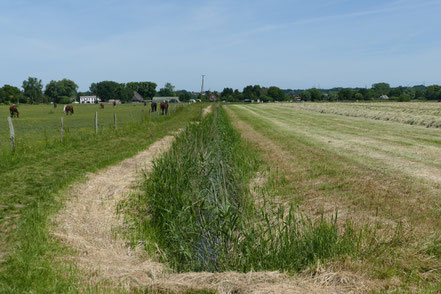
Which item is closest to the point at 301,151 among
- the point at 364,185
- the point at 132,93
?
the point at 364,185

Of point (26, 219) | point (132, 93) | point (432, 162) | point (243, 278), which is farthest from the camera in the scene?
point (132, 93)

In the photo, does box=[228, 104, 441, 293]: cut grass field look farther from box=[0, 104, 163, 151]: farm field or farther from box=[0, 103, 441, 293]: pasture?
box=[0, 104, 163, 151]: farm field

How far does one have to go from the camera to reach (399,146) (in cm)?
1474

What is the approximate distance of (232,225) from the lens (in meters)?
5.68

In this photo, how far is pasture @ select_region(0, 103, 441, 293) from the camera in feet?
14.8

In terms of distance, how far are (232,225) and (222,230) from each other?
170 mm

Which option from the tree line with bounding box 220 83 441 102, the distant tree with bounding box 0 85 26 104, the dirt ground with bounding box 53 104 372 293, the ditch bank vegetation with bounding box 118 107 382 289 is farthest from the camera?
the tree line with bounding box 220 83 441 102

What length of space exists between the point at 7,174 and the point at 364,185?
9105 mm

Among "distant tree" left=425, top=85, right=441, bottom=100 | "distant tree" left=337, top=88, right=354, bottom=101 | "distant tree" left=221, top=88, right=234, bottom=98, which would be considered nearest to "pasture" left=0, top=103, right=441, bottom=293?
"distant tree" left=425, top=85, right=441, bottom=100

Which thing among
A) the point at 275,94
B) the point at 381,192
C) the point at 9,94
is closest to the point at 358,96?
the point at 275,94

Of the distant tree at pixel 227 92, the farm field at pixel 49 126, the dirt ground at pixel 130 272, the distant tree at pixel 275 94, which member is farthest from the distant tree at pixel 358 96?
the dirt ground at pixel 130 272

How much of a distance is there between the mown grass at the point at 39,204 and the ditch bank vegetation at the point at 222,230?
1419mm

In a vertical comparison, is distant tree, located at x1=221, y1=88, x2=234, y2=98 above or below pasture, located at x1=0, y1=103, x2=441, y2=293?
above

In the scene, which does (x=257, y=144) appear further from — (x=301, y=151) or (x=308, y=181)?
(x=308, y=181)
